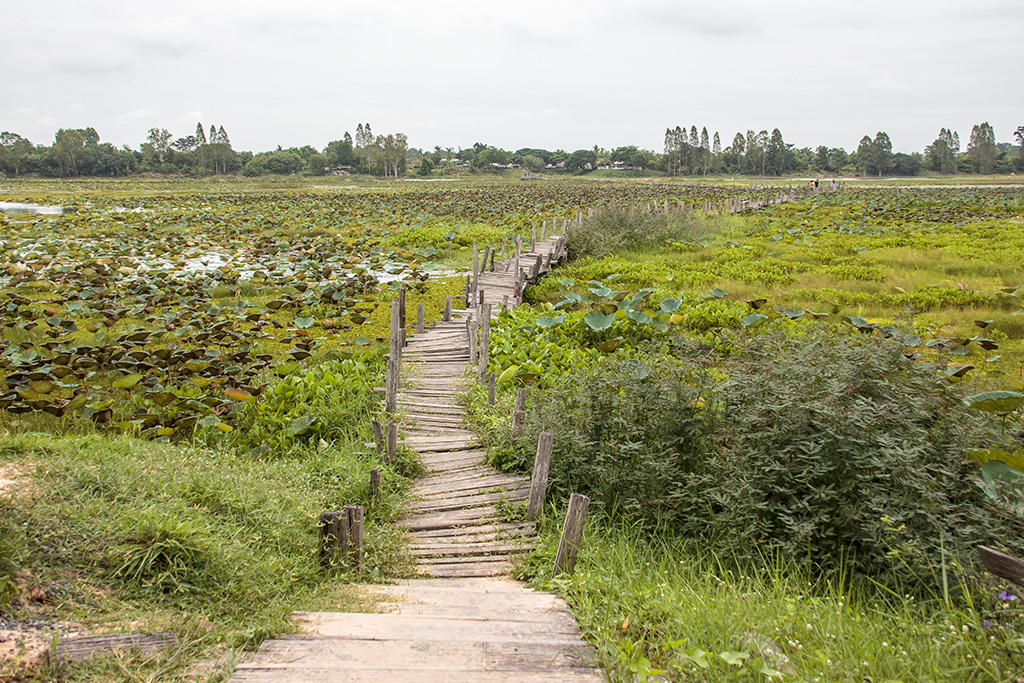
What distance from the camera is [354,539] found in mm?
4109

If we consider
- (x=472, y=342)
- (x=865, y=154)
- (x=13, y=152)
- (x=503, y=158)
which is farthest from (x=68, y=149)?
(x=865, y=154)

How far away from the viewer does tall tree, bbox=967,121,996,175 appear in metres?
74.4

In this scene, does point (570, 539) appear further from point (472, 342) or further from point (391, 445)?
point (472, 342)

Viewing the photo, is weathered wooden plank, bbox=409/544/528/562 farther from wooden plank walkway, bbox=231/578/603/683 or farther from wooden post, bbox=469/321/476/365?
wooden post, bbox=469/321/476/365

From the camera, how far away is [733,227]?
24.5m

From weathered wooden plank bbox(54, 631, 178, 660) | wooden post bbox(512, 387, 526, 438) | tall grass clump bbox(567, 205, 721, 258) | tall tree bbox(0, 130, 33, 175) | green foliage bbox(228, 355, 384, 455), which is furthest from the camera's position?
tall tree bbox(0, 130, 33, 175)

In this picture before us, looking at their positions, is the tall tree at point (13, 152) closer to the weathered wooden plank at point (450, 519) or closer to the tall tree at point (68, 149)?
the tall tree at point (68, 149)

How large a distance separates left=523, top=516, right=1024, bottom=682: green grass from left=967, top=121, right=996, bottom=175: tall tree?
296 feet

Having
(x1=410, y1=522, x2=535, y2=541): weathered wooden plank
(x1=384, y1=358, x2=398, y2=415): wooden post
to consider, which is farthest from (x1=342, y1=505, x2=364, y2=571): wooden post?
(x1=384, y1=358, x2=398, y2=415): wooden post

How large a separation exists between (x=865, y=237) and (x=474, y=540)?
67.2 feet

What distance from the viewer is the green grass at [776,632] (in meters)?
2.83

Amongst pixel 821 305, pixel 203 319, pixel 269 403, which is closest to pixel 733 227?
pixel 821 305

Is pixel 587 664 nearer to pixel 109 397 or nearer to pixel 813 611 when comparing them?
pixel 813 611

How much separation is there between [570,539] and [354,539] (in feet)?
4.38
